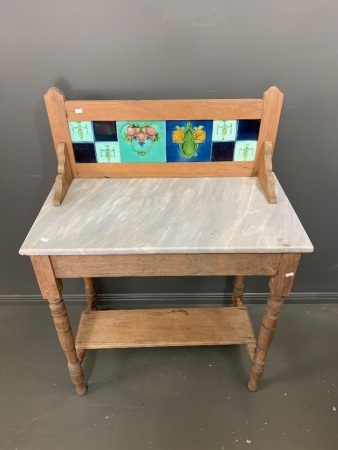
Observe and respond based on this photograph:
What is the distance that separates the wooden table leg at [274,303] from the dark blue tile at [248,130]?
17.6 inches

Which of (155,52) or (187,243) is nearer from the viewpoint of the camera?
(187,243)

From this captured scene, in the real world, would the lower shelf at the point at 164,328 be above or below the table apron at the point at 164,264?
below

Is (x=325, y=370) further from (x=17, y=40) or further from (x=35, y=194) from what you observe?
(x=17, y=40)

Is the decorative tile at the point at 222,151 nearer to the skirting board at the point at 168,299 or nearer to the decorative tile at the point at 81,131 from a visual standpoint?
the decorative tile at the point at 81,131

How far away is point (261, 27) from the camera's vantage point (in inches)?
46.3

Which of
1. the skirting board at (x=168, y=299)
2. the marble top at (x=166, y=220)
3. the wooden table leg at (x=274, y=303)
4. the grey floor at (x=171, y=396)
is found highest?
the marble top at (x=166, y=220)

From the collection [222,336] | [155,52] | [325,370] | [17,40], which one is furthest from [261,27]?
[325,370]

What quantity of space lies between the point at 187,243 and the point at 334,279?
3.59 ft

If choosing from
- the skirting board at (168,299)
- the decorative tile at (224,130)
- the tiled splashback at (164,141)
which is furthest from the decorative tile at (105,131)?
the skirting board at (168,299)

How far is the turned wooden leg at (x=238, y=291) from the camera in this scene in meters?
1.67

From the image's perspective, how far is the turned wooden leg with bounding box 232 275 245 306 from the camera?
65.8 inches

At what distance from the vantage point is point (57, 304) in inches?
46.1

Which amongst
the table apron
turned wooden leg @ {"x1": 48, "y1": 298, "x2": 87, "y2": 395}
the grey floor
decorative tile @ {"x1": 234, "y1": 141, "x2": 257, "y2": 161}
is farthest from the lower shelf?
decorative tile @ {"x1": 234, "y1": 141, "x2": 257, "y2": 161}

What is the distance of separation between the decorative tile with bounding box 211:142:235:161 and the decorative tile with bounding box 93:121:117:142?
351 mm
